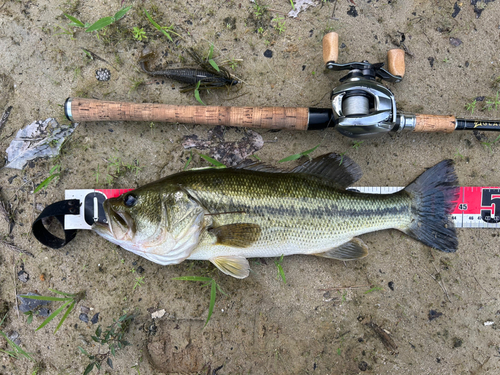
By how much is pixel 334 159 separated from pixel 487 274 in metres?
2.04

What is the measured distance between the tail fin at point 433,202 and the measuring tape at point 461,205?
0.66 ft

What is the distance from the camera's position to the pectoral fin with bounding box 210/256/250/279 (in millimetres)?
2916

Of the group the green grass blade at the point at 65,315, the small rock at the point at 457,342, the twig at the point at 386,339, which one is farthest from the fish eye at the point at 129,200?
the small rock at the point at 457,342

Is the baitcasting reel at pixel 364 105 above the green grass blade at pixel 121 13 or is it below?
below

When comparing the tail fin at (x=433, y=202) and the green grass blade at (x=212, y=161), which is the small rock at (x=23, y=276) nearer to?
the green grass blade at (x=212, y=161)

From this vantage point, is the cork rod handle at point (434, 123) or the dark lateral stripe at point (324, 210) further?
the cork rod handle at point (434, 123)

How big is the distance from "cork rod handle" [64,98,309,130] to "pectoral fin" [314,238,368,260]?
4.04 ft

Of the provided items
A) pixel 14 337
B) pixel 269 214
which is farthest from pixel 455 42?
pixel 14 337

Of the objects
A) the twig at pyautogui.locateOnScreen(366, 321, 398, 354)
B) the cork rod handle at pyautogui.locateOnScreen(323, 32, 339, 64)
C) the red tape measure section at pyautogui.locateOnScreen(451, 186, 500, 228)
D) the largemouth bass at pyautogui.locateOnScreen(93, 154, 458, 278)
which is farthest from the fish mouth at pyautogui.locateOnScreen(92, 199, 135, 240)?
the red tape measure section at pyautogui.locateOnScreen(451, 186, 500, 228)

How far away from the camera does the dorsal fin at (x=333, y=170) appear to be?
3021mm

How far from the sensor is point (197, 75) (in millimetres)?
3160

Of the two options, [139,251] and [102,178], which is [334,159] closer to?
[139,251]

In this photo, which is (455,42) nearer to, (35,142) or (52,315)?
(35,142)

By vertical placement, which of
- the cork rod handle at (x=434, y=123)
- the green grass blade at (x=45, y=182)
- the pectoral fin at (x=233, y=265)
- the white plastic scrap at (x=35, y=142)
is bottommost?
the pectoral fin at (x=233, y=265)
